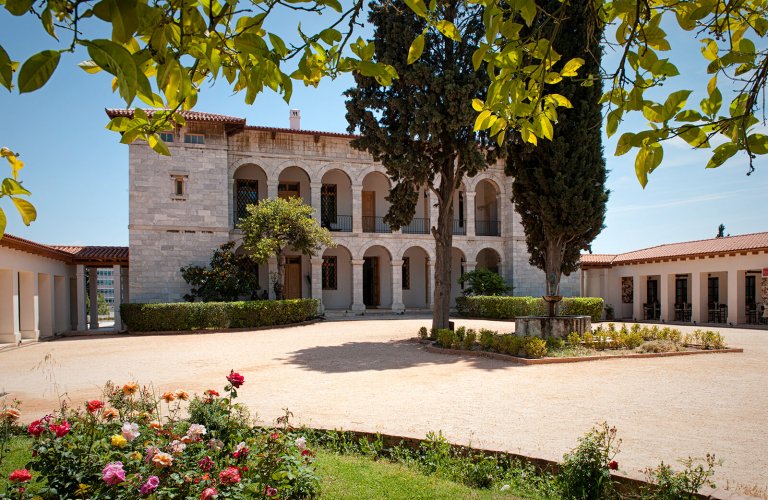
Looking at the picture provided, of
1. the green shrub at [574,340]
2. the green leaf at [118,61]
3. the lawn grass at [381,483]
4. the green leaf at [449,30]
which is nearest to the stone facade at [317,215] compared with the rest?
the green shrub at [574,340]

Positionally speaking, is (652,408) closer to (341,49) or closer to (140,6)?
(341,49)

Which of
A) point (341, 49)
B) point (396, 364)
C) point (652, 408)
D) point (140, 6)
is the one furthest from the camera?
point (396, 364)

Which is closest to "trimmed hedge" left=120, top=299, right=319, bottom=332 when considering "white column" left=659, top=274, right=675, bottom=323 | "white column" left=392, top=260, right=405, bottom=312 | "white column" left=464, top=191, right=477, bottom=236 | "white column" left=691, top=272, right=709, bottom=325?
"white column" left=392, top=260, right=405, bottom=312

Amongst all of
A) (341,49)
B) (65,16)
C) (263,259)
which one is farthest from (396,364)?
(263,259)

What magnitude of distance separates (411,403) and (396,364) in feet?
11.4

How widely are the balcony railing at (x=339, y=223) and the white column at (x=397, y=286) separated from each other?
9.26 ft

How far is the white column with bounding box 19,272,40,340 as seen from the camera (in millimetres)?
15711

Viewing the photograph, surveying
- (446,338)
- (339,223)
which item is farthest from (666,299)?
(339,223)

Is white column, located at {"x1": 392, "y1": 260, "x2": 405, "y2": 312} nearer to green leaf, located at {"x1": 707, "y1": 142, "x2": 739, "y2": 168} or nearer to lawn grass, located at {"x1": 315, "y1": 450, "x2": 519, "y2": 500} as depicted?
lawn grass, located at {"x1": 315, "y1": 450, "x2": 519, "y2": 500}

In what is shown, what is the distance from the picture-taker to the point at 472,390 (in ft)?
23.8

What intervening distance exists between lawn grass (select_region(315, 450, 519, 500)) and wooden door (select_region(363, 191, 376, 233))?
71.9 feet

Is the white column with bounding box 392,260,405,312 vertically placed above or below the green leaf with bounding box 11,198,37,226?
below

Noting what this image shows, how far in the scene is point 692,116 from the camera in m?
1.94

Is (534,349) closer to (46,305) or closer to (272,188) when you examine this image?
(272,188)
